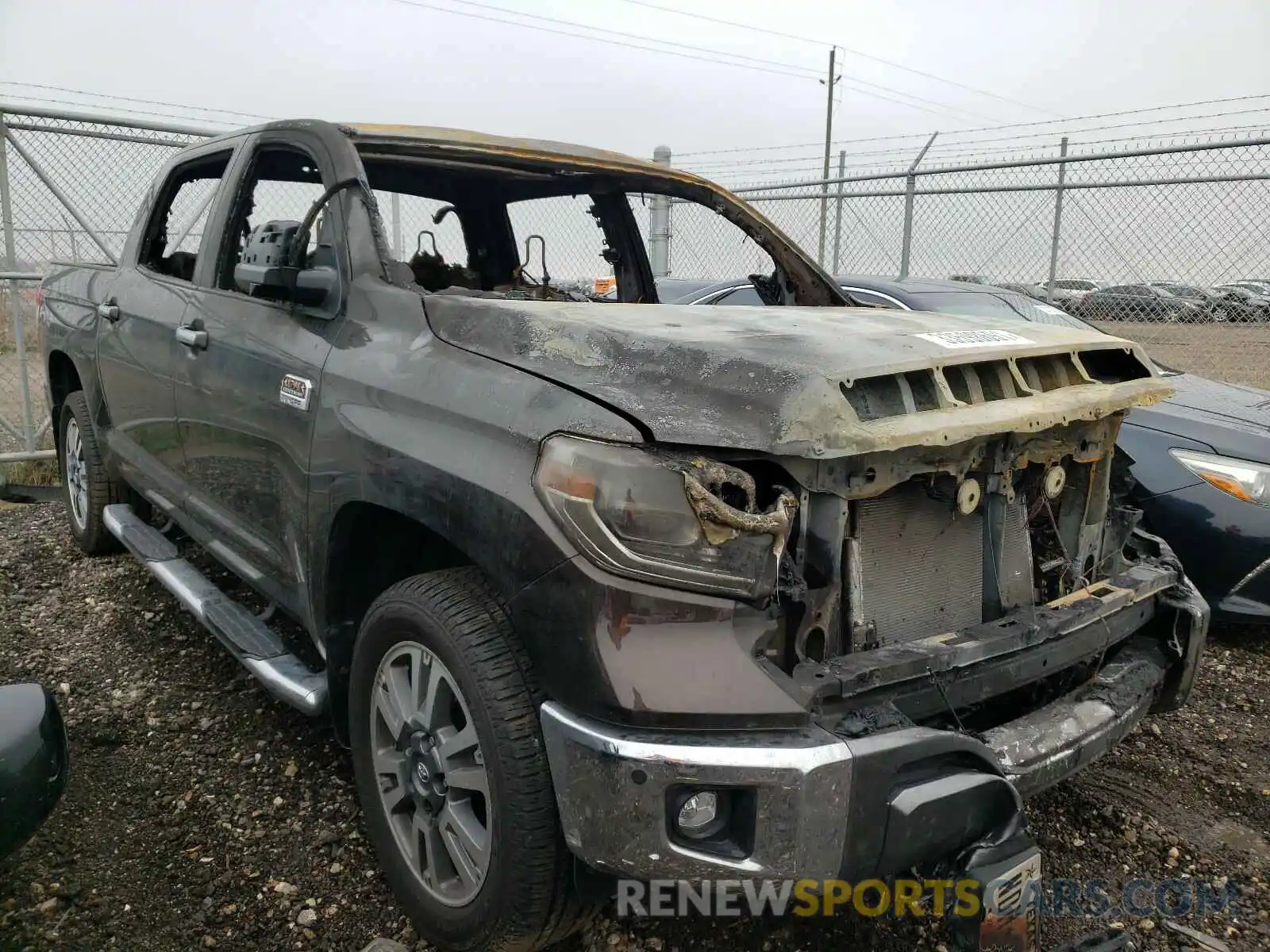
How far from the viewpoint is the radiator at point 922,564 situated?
6.66 ft

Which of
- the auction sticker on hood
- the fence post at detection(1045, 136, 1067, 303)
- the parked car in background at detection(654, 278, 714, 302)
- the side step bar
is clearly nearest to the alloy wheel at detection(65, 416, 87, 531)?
the side step bar

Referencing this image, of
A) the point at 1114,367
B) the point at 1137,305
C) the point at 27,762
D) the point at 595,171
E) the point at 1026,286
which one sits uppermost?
the point at 595,171

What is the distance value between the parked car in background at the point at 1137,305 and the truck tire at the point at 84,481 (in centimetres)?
721

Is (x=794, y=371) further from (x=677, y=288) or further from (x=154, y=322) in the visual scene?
(x=677, y=288)

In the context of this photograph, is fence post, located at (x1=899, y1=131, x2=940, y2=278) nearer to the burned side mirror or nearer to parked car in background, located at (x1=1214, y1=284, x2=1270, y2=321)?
parked car in background, located at (x1=1214, y1=284, x2=1270, y2=321)

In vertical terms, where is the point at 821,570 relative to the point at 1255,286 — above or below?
below

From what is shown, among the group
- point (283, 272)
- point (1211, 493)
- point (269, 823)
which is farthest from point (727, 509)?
point (1211, 493)

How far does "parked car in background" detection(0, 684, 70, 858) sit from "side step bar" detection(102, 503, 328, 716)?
688 millimetres

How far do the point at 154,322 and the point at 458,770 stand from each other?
2.39 m

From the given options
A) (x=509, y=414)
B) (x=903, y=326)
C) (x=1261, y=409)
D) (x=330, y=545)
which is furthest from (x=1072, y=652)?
(x=1261, y=409)

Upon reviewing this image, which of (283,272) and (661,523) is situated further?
(283,272)

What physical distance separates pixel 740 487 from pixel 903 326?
0.90 m

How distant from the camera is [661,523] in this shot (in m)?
1.69

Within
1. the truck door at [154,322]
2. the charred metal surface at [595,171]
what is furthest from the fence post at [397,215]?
the truck door at [154,322]
